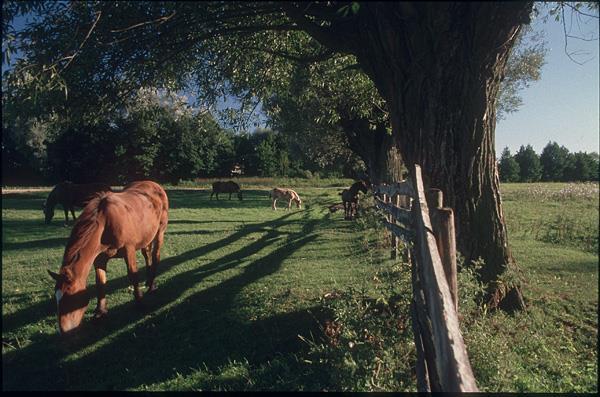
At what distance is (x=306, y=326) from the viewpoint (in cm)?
470

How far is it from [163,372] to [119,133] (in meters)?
6.58

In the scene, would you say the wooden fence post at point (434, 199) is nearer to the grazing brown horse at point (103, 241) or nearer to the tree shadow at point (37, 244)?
the grazing brown horse at point (103, 241)

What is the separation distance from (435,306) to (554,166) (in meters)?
4.02

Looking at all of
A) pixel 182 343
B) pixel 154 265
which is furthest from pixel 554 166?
pixel 154 265

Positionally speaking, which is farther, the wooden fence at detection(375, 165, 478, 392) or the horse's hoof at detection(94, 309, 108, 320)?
the horse's hoof at detection(94, 309, 108, 320)

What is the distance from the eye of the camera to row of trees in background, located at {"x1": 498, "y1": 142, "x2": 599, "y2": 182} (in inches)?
138

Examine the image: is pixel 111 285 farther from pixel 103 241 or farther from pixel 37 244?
pixel 37 244

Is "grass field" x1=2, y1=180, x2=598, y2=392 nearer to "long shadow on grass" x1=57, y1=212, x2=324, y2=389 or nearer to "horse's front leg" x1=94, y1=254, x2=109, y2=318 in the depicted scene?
"long shadow on grass" x1=57, y1=212, x2=324, y2=389

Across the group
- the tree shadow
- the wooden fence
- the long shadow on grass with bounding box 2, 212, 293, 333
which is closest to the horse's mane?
the long shadow on grass with bounding box 2, 212, 293, 333

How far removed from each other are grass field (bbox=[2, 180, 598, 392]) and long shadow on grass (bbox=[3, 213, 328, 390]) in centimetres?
2

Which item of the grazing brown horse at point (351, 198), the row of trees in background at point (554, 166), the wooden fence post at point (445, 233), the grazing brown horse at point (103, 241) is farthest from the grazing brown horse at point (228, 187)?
the wooden fence post at point (445, 233)

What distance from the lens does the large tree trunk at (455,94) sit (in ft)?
11.6

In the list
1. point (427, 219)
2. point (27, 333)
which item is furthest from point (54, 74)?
point (427, 219)

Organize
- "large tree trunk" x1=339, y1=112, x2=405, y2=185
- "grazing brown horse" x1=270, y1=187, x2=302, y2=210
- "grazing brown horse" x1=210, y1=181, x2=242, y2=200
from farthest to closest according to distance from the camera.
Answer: "grazing brown horse" x1=210, y1=181, x2=242, y2=200, "grazing brown horse" x1=270, y1=187, x2=302, y2=210, "large tree trunk" x1=339, y1=112, x2=405, y2=185
